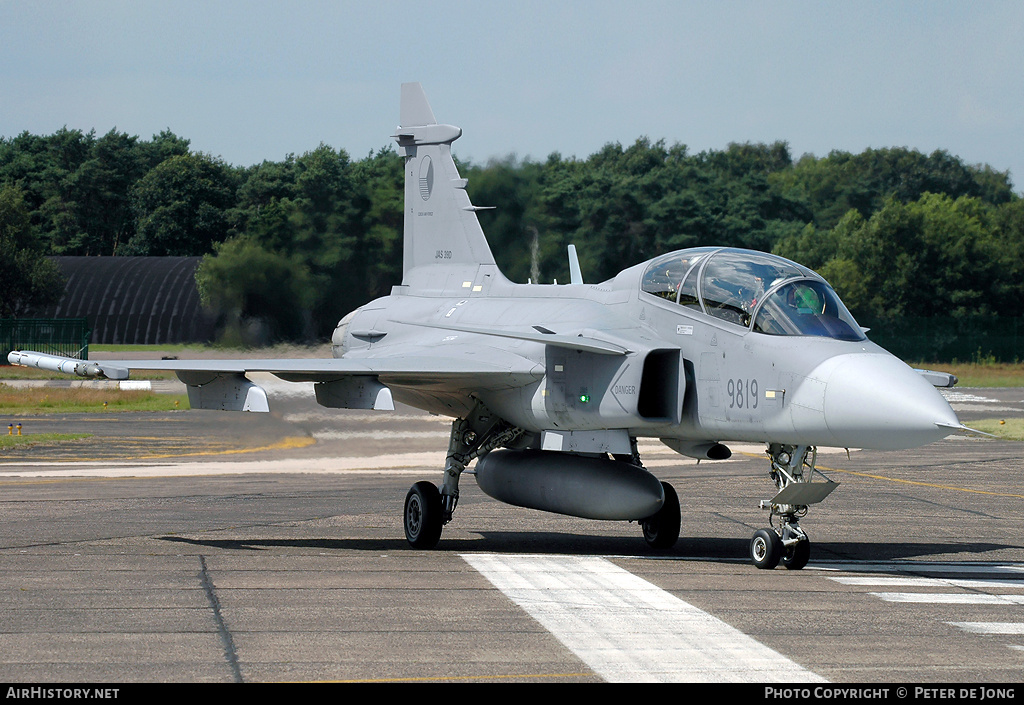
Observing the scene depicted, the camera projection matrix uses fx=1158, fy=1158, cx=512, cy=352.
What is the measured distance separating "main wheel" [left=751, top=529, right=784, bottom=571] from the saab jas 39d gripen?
0.05ft

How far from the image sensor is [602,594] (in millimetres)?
9867

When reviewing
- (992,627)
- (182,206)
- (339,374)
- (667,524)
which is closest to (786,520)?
(667,524)

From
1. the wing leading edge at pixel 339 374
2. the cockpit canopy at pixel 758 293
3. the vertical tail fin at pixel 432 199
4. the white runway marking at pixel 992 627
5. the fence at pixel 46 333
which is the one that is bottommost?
the fence at pixel 46 333

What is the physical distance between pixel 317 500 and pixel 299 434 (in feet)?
3.71

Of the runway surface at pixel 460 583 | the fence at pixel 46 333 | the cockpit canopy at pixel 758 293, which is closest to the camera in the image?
the runway surface at pixel 460 583

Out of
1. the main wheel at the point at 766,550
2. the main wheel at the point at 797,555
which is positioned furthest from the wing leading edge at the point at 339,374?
the main wheel at the point at 797,555

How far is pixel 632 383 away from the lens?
11445 millimetres

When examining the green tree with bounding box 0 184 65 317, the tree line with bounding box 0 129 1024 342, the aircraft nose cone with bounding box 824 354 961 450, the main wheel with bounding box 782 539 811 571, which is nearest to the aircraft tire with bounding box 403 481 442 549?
the main wheel with bounding box 782 539 811 571

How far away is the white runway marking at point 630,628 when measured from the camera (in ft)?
23.2

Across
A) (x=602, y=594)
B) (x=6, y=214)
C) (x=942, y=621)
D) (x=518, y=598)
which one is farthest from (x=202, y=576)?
(x=6, y=214)

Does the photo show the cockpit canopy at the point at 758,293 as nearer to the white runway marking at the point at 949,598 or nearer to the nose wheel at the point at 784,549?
the nose wheel at the point at 784,549

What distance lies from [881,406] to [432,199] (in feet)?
28.0

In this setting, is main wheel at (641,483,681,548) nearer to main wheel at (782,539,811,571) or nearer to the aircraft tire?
main wheel at (782,539,811,571)

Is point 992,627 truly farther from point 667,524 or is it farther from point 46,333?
point 46,333
